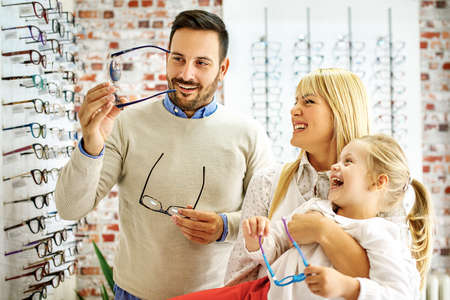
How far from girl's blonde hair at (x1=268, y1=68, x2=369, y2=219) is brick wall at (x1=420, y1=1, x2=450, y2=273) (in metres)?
2.62

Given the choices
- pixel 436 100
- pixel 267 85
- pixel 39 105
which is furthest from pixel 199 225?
pixel 436 100

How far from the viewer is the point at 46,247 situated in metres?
2.12

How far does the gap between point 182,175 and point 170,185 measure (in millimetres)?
65

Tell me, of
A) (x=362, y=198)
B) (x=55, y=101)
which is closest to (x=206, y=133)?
(x=362, y=198)

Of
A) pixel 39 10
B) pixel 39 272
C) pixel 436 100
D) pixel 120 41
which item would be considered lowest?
pixel 39 272

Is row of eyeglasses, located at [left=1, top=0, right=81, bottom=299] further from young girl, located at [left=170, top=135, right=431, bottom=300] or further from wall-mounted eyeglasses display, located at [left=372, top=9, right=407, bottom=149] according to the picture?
wall-mounted eyeglasses display, located at [left=372, top=9, right=407, bottom=149]

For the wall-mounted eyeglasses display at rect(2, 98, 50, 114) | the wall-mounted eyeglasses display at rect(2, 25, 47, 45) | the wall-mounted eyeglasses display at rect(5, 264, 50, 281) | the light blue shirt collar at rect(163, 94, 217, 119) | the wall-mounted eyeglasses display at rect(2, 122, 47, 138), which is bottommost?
the wall-mounted eyeglasses display at rect(5, 264, 50, 281)

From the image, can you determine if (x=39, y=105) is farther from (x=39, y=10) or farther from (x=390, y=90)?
(x=390, y=90)

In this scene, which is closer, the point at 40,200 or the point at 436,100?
the point at 40,200

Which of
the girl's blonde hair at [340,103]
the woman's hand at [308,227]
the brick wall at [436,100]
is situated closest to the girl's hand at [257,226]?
the woman's hand at [308,227]

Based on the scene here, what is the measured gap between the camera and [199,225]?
1515mm

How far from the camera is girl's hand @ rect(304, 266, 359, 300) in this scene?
3.18ft

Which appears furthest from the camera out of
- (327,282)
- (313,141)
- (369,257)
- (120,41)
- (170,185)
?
(120,41)

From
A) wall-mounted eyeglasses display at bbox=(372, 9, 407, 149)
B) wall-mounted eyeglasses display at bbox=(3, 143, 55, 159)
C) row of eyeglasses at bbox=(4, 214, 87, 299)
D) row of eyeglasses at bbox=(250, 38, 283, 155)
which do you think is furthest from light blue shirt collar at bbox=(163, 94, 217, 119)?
wall-mounted eyeglasses display at bbox=(372, 9, 407, 149)
